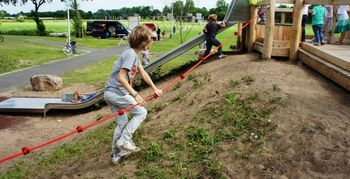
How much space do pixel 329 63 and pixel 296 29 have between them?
152 cm

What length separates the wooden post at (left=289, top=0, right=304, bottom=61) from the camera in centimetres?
759

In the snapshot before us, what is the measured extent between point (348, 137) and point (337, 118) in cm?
46

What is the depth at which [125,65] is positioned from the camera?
459 cm

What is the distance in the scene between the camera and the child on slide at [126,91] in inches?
183

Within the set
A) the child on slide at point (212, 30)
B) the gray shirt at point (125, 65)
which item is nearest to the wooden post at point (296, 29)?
the child on slide at point (212, 30)

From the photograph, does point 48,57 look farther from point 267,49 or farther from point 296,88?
point 296,88

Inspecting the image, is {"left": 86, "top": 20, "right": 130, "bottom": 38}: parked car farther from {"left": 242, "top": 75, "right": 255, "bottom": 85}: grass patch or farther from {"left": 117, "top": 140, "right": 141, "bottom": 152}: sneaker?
{"left": 117, "top": 140, "right": 141, "bottom": 152}: sneaker

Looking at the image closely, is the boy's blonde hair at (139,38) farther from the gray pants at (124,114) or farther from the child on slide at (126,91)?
the gray pants at (124,114)

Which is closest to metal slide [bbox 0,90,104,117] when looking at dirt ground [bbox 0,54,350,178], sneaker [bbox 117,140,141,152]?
dirt ground [bbox 0,54,350,178]

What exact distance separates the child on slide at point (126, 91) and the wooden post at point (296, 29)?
3995 millimetres

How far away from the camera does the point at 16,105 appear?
10.3 meters

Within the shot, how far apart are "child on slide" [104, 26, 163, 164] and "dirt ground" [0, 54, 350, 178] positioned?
0.88 feet

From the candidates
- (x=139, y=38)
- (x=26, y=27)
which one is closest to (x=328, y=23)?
(x=139, y=38)

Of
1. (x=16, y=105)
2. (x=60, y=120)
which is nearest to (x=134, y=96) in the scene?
(x=60, y=120)
